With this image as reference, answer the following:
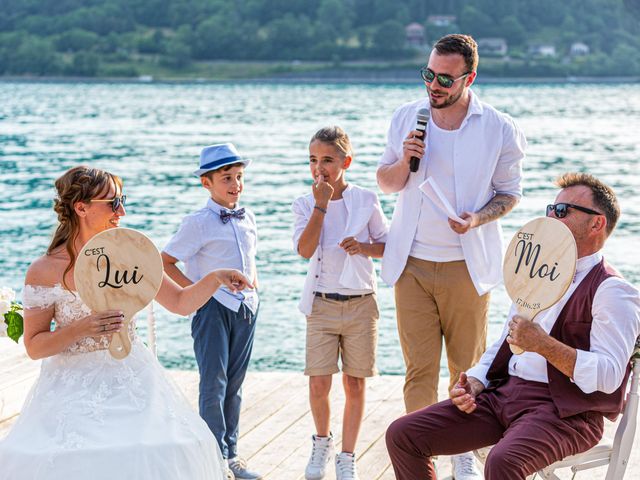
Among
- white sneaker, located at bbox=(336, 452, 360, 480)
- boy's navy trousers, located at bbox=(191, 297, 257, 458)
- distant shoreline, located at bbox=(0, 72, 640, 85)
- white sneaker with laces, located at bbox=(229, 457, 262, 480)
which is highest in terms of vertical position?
boy's navy trousers, located at bbox=(191, 297, 257, 458)

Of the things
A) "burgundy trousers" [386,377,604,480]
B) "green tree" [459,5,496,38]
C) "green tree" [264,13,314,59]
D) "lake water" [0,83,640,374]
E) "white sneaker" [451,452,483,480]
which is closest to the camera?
"burgundy trousers" [386,377,604,480]

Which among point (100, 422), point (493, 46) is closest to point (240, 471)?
point (100, 422)

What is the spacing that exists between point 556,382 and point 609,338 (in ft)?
0.72

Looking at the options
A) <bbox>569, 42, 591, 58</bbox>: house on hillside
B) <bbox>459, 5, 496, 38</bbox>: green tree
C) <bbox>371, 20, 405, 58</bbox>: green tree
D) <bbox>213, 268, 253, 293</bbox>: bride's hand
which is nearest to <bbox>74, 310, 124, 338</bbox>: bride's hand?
<bbox>213, 268, 253, 293</bbox>: bride's hand

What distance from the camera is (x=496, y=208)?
3.67m

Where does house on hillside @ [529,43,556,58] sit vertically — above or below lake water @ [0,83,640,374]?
above

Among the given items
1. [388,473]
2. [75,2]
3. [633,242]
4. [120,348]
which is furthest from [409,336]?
[75,2]

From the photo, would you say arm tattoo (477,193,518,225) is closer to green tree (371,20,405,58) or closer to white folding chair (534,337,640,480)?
A: white folding chair (534,337,640,480)

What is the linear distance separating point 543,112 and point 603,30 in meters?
29.0

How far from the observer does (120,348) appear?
2.82 meters

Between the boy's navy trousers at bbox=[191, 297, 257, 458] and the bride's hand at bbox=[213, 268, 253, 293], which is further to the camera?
the boy's navy trousers at bbox=[191, 297, 257, 458]

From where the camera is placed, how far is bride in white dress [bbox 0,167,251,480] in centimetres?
260

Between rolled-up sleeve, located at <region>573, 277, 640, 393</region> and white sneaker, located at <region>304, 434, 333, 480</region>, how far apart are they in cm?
132

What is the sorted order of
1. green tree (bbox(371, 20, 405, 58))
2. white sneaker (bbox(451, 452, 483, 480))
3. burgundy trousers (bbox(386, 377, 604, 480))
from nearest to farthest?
1. burgundy trousers (bbox(386, 377, 604, 480))
2. white sneaker (bbox(451, 452, 483, 480))
3. green tree (bbox(371, 20, 405, 58))
